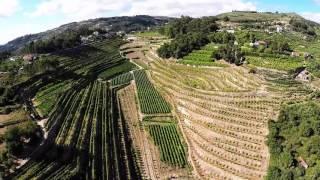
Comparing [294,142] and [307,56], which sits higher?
[307,56]

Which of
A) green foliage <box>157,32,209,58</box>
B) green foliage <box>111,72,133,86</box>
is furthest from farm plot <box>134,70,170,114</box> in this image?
green foliage <box>157,32,209,58</box>

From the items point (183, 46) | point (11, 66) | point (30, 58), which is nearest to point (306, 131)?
point (183, 46)

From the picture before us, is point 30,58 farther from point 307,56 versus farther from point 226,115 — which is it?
point 307,56

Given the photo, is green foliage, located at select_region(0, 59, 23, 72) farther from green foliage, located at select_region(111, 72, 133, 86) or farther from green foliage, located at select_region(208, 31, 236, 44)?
green foliage, located at select_region(208, 31, 236, 44)

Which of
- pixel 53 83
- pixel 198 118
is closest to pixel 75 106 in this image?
pixel 53 83

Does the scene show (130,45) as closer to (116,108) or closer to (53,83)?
(53,83)

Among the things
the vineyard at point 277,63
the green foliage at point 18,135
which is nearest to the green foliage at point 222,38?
the vineyard at point 277,63
